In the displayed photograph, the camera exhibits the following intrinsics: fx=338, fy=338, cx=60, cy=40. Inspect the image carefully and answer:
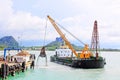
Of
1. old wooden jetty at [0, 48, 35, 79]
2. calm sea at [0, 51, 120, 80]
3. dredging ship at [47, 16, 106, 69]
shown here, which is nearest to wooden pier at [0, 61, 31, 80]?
old wooden jetty at [0, 48, 35, 79]

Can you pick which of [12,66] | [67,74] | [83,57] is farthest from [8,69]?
[83,57]

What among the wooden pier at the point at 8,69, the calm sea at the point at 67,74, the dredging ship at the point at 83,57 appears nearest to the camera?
the wooden pier at the point at 8,69

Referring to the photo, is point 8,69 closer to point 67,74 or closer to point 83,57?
point 67,74

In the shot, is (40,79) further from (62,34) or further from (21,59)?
(62,34)

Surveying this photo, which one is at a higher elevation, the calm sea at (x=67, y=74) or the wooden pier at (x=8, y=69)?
the wooden pier at (x=8, y=69)

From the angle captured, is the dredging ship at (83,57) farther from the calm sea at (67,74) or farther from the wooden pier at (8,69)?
the wooden pier at (8,69)

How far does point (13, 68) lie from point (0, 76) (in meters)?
5.15

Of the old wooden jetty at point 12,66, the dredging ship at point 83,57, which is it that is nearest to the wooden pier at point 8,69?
the old wooden jetty at point 12,66

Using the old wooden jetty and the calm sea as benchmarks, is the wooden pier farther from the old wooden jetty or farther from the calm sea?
the calm sea

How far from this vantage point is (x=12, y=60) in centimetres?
5619

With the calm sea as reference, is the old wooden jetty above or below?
above

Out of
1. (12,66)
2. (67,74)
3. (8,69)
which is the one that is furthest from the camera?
(67,74)

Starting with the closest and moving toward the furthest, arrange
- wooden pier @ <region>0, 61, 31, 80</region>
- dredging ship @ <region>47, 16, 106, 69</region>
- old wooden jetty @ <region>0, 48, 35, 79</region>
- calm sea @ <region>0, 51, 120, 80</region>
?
wooden pier @ <region>0, 61, 31, 80</region> → old wooden jetty @ <region>0, 48, 35, 79</region> → calm sea @ <region>0, 51, 120, 80</region> → dredging ship @ <region>47, 16, 106, 69</region>

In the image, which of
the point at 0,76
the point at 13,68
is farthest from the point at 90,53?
the point at 0,76
